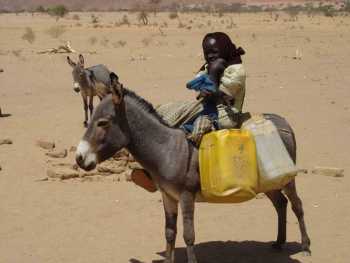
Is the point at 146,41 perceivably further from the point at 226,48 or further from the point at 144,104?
the point at 144,104

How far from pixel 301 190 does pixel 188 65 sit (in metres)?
15.2

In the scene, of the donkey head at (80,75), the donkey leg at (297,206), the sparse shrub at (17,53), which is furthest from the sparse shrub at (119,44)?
the donkey leg at (297,206)

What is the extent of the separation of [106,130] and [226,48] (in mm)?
1232

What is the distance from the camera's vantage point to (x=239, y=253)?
6.56 m

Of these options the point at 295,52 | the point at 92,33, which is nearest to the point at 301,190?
the point at 295,52

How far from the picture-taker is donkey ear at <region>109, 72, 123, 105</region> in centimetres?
503

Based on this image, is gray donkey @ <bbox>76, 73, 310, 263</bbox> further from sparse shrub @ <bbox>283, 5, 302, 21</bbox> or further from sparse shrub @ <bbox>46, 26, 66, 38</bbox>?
sparse shrub @ <bbox>283, 5, 302, 21</bbox>

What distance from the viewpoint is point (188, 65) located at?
77.3 ft

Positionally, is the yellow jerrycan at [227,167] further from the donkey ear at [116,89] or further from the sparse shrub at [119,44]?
the sparse shrub at [119,44]

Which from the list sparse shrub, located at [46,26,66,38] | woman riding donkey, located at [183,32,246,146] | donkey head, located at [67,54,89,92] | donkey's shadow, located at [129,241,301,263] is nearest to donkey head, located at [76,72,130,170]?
woman riding donkey, located at [183,32,246,146]

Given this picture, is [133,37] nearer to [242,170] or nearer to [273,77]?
[273,77]

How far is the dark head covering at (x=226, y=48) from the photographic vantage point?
5.46 metres

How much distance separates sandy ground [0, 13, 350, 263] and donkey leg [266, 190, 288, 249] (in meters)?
0.12

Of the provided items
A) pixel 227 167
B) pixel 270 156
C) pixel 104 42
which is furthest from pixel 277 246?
pixel 104 42
